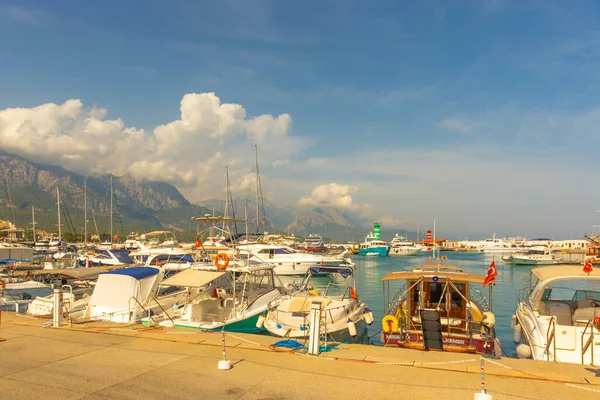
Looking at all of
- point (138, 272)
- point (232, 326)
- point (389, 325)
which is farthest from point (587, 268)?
point (138, 272)

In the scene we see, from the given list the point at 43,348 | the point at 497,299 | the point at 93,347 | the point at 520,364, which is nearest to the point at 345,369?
the point at 520,364

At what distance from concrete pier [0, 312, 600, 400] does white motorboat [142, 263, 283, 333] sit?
15.2 feet

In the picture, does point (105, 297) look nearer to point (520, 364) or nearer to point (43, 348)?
point (43, 348)

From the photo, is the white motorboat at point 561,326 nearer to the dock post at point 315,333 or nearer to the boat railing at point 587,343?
the boat railing at point 587,343

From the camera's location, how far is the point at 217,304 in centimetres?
1964

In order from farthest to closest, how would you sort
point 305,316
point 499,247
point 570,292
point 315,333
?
point 499,247 < point 570,292 < point 305,316 < point 315,333

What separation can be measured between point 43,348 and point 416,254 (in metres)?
131

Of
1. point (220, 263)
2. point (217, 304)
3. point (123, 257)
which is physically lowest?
point (123, 257)

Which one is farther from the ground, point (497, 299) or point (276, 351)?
point (276, 351)

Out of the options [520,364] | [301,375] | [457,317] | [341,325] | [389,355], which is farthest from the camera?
[341,325]

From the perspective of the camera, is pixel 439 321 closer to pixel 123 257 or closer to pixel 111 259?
pixel 123 257

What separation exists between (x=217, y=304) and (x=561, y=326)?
13.0m

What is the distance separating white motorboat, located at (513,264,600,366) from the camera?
40.3ft

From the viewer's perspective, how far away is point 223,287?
840 inches
